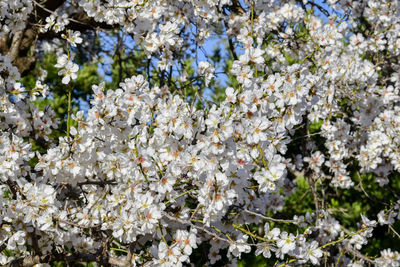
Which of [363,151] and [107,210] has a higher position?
[363,151]

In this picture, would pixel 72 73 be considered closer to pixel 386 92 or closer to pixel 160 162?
pixel 160 162

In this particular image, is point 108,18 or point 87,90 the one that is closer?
point 108,18

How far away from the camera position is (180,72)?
155 inches

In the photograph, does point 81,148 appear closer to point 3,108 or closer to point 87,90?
point 3,108

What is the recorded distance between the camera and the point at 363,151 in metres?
4.04

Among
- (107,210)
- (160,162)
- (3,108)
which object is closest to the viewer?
(160,162)

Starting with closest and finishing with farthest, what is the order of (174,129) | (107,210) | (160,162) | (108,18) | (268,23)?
(174,129) < (160,162) < (107,210) < (108,18) < (268,23)

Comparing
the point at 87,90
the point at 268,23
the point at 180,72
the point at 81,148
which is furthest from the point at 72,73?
the point at 87,90

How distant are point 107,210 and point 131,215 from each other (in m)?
0.37

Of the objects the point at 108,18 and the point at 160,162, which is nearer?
the point at 160,162

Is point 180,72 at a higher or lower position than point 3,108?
higher

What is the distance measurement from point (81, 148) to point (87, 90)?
4567mm

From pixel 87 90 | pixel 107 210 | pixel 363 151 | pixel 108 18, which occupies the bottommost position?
pixel 107 210

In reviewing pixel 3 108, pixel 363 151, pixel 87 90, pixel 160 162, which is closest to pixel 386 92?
pixel 363 151
